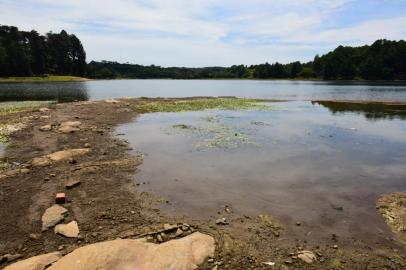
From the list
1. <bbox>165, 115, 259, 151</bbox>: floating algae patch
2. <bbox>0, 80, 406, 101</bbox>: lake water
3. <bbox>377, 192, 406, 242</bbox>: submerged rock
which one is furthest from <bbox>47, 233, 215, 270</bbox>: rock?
<bbox>0, 80, 406, 101</bbox>: lake water

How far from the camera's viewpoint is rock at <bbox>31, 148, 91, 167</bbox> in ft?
48.1

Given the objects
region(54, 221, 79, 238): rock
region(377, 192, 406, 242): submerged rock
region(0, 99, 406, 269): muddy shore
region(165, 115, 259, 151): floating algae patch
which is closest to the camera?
region(0, 99, 406, 269): muddy shore

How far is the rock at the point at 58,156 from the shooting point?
14.7 meters

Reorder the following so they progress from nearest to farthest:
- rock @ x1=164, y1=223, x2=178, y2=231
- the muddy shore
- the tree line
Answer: the muddy shore, rock @ x1=164, y1=223, x2=178, y2=231, the tree line

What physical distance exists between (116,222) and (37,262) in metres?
2.45

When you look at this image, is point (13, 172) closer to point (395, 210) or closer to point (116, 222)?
point (116, 222)

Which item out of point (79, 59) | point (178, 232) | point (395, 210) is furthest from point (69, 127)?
point (79, 59)

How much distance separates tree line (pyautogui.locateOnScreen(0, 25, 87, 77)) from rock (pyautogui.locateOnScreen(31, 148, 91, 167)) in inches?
4316

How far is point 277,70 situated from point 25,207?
6885 inches

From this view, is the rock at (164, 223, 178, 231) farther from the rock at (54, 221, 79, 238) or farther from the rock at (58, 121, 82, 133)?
the rock at (58, 121, 82, 133)

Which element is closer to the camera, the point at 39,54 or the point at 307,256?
the point at 307,256

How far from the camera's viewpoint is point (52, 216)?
9.55 metres

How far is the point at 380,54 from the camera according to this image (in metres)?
137

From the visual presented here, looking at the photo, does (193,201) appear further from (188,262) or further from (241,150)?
(241,150)
